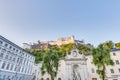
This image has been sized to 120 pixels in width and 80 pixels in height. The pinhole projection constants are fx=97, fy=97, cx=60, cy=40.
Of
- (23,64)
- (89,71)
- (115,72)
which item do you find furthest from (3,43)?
(115,72)

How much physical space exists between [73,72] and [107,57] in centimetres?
2109

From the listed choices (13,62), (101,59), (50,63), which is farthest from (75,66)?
(13,62)

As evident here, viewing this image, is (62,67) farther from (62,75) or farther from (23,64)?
(23,64)

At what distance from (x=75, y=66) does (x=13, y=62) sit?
2513 cm

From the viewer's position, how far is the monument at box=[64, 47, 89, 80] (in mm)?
40219

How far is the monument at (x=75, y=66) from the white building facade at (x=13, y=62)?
694 inches

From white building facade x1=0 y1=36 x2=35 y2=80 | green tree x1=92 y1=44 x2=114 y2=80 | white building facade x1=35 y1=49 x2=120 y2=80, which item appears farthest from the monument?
white building facade x1=0 y1=36 x2=35 y2=80

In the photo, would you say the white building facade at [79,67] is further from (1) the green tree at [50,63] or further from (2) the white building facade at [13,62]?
(1) the green tree at [50,63]

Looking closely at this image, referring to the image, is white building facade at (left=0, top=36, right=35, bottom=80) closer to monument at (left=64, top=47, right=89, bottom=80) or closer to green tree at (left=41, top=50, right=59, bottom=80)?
green tree at (left=41, top=50, right=59, bottom=80)

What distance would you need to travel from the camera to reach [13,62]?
3519cm

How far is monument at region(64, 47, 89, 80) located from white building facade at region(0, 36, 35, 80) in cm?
1762

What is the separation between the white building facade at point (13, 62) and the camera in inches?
1209

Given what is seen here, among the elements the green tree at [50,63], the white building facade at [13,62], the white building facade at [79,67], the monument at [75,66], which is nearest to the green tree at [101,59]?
the green tree at [50,63]

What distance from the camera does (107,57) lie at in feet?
76.5
